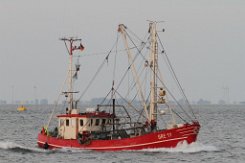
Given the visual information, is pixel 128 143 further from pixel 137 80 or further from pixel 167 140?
pixel 137 80

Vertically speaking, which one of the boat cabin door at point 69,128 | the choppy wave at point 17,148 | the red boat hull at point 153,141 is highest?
the boat cabin door at point 69,128

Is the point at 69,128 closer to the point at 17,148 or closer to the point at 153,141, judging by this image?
the point at 153,141

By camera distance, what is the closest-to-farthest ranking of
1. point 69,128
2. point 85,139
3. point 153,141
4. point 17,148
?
point 153,141 → point 85,139 → point 69,128 → point 17,148

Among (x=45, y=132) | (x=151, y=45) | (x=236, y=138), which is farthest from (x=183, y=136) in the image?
(x=236, y=138)

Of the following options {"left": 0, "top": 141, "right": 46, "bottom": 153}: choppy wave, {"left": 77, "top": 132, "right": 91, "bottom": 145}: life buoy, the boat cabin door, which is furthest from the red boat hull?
{"left": 0, "top": 141, "right": 46, "bottom": 153}: choppy wave

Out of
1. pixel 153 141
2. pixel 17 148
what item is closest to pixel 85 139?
pixel 153 141

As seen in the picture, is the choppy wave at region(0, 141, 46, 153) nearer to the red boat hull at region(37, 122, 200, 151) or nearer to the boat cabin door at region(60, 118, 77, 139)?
the boat cabin door at region(60, 118, 77, 139)

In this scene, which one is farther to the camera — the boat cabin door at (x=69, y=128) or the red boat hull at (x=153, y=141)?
the boat cabin door at (x=69, y=128)

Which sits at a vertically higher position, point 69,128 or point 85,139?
point 69,128

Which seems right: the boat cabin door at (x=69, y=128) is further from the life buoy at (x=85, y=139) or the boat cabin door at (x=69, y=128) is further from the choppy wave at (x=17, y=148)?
the choppy wave at (x=17, y=148)

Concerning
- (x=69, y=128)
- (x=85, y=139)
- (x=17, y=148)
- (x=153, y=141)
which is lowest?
(x=17, y=148)

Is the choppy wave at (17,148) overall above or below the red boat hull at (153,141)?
below

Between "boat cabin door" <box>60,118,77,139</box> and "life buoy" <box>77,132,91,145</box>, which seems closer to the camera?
"life buoy" <box>77,132,91,145</box>

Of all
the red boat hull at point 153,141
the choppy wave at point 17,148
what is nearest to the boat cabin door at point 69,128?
the red boat hull at point 153,141
